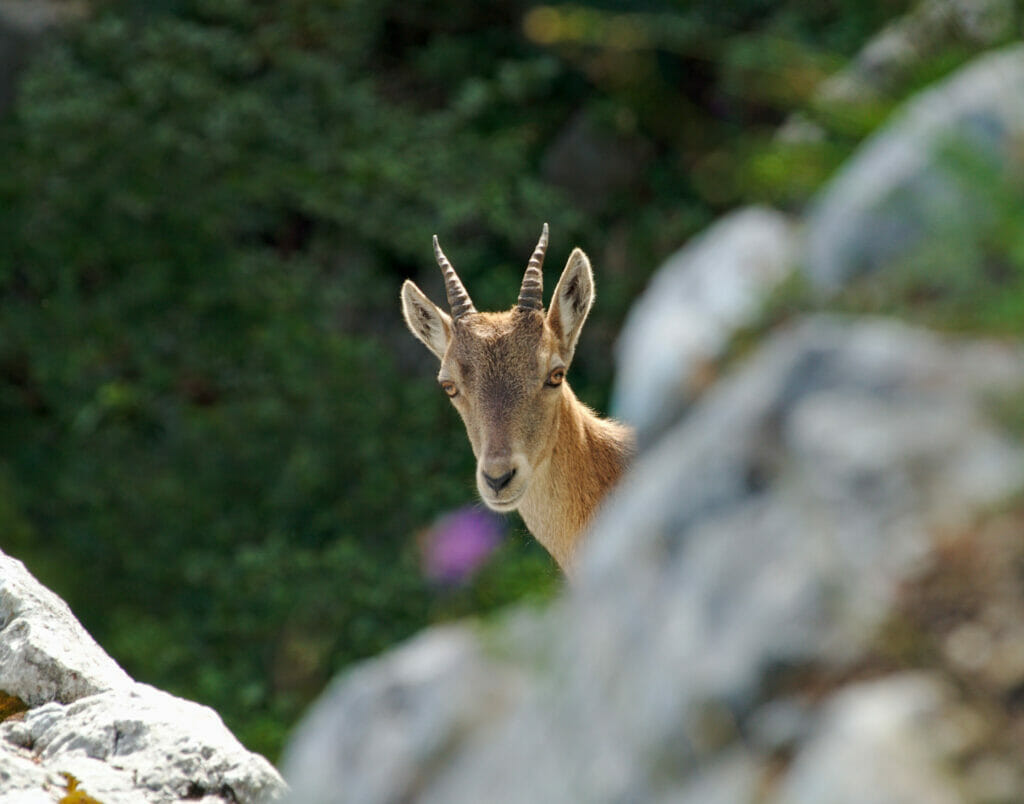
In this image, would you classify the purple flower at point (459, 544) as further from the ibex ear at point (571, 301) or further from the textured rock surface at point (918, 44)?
the textured rock surface at point (918, 44)

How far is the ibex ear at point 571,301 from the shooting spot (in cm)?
675

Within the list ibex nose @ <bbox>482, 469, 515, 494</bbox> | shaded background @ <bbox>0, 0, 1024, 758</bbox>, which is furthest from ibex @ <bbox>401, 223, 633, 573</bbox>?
shaded background @ <bbox>0, 0, 1024, 758</bbox>

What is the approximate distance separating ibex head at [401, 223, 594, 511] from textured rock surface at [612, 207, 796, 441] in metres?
2.96

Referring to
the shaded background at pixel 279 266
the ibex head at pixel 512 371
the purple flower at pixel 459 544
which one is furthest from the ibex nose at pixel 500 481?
the shaded background at pixel 279 266

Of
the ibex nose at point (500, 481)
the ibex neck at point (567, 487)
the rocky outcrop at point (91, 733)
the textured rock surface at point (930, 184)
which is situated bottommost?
the ibex neck at point (567, 487)

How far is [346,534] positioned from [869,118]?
961cm

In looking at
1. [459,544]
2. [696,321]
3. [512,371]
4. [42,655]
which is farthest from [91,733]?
[459,544]

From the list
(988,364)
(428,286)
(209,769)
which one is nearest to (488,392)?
(209,769)

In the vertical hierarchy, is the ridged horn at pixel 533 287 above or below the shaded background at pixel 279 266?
above

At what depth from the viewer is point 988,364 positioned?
2357mm

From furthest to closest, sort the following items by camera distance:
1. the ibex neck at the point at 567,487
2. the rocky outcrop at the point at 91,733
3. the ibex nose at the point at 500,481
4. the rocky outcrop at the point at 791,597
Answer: the ibex neck at the point at 567,487
the ibex nose at the point at 500,481
the rocky outcrop at the point at 91,733
the rocky outcrop at the point at 791,597

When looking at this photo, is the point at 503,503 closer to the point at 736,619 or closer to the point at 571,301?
the point at 571,301

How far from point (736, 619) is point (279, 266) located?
36.4ft

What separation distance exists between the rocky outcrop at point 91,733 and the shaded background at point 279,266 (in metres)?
6.72
